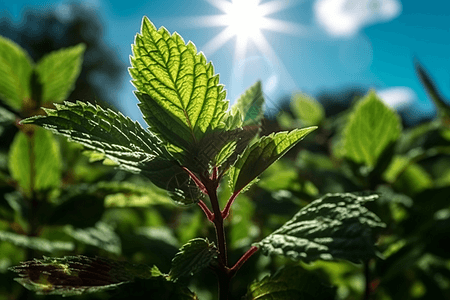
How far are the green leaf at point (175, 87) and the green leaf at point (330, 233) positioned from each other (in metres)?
0.26

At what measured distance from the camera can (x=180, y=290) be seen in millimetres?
677

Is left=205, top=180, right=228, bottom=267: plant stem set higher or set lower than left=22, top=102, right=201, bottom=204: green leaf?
lower

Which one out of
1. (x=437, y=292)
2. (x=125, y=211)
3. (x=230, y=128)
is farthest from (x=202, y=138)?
(x=125, y=211)

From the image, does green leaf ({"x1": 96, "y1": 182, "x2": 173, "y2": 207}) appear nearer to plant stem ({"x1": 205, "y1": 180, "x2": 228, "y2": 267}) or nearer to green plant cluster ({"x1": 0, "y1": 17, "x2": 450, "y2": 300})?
green plant cluster ({"x1": 0, "y1": 17, "x2": 450, "y2": 300})

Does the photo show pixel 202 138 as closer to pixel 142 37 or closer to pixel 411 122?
pixel 142 37

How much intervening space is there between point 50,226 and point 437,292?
1.66 metres

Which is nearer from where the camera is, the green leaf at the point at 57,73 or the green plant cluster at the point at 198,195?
the green plant cluster at the point at 198,195

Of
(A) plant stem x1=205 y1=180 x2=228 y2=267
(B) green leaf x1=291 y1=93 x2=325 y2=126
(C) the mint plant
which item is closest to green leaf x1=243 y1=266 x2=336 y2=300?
(C) the mint plant

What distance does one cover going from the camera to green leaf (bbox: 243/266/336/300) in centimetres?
74

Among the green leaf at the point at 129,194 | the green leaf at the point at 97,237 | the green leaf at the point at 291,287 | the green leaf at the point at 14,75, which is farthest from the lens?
the green leaf at the point at 14,75

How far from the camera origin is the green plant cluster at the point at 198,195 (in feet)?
2.17

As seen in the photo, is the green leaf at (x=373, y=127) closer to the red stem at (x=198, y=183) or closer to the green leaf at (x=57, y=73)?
the red stem at (x=198, y=183)

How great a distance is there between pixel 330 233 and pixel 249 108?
0.35m

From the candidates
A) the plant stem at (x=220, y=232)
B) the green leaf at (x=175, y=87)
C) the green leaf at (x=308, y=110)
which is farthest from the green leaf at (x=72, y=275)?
the green leaf at (x=308, y=110)
